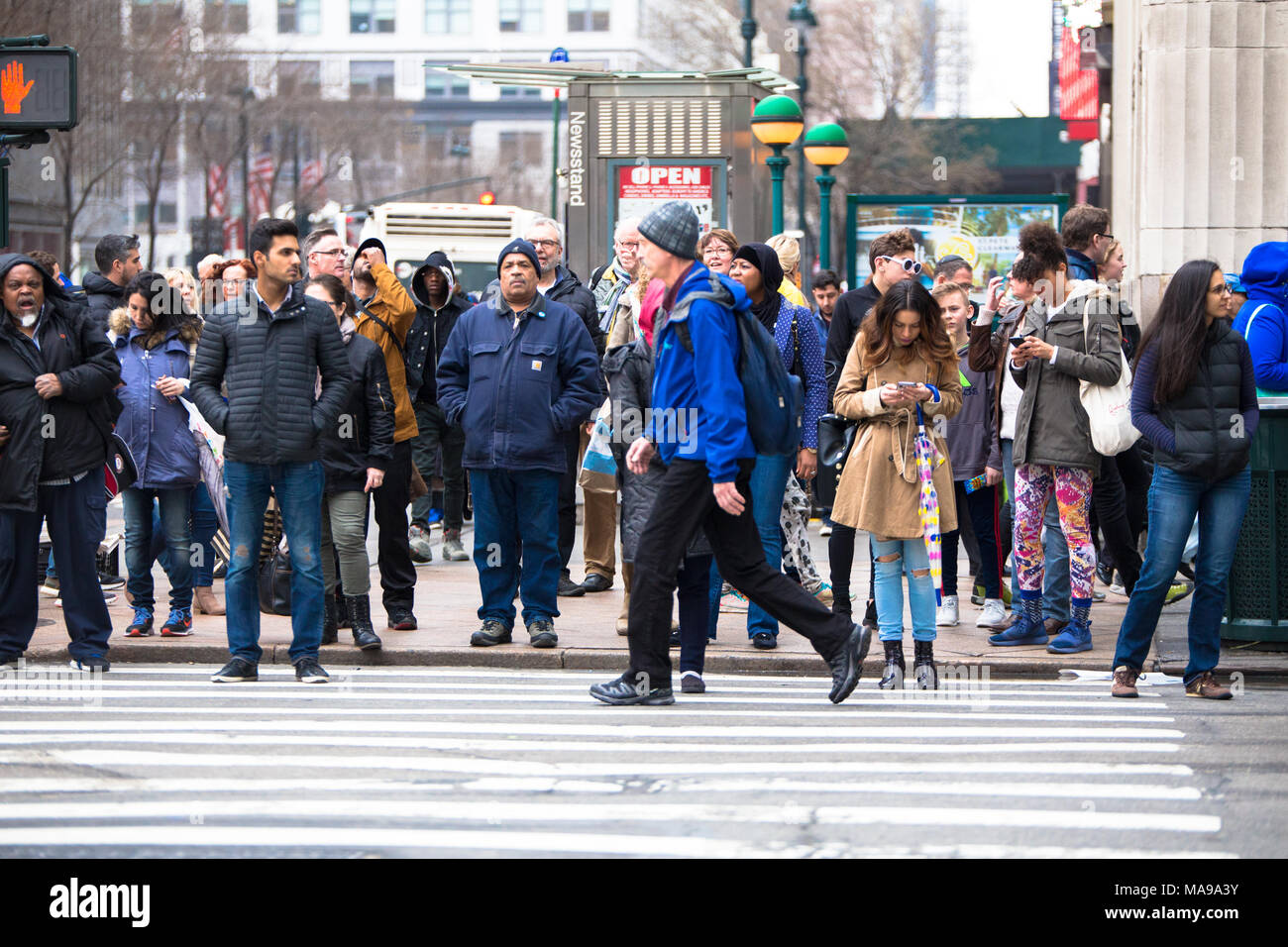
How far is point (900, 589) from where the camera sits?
8594 millimetres

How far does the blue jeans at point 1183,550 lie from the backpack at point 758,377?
1742 mm

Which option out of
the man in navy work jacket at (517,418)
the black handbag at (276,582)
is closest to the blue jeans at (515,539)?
the man in navy work jacket at (517,418)

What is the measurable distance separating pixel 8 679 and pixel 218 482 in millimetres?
1805

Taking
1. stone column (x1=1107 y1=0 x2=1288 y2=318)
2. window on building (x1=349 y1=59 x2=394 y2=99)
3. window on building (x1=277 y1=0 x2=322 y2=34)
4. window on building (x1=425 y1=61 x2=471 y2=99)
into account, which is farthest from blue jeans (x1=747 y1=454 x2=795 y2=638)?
window on building (x1=277 y1=0 x2=322 y2=34)

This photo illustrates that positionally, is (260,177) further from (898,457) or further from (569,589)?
(898,457)

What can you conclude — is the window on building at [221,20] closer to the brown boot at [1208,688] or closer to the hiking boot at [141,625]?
the hiking boot at [141,625]

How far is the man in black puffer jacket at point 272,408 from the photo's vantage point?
28.0 feet

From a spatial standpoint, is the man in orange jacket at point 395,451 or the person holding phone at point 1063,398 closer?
the person holding phone at point 1063,398

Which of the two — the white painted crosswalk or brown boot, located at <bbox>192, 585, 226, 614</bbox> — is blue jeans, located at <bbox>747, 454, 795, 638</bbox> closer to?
the white painted crosswalk

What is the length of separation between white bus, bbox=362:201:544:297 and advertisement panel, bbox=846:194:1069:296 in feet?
18.3

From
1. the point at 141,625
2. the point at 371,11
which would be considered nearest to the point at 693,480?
the point at 141,625

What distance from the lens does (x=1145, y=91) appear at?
50.0ft

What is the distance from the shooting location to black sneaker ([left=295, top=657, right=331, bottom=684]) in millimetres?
8672
